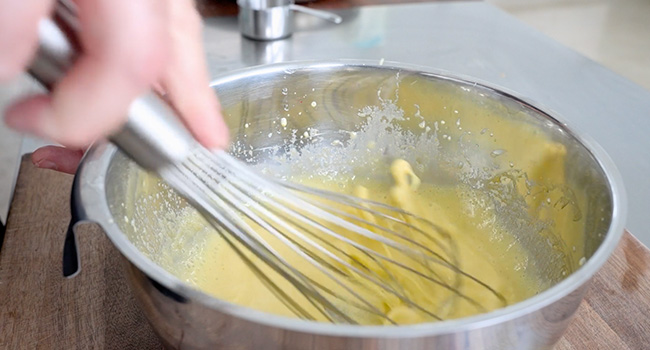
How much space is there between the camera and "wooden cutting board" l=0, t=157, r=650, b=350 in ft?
1.65

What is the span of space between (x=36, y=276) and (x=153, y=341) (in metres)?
0.15

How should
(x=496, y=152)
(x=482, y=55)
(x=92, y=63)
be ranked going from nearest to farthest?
(x=92, y=63) → (x=496, y=152) → (x=482, y=55)

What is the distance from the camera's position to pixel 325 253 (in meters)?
0.48

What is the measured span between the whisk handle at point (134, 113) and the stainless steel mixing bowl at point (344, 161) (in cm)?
4

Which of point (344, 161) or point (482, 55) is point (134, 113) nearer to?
point (344, 161)

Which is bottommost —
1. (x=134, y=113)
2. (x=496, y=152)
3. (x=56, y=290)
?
(x=56, y=290)

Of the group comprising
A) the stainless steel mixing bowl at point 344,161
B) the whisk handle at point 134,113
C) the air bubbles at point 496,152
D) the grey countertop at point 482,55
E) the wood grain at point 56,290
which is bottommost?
the wood grain at point 56,290

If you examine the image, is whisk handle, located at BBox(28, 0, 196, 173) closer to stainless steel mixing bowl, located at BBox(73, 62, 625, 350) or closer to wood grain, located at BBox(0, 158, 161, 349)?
stainless steel mixing bowl, located at BBox(73, 62, 625, 350)

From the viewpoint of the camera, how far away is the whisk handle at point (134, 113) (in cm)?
30

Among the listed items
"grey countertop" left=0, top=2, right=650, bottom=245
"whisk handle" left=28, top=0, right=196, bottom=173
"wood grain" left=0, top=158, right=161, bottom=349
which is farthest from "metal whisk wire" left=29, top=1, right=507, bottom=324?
"grey countertop" left=0, top=2, right=650, bottom=245

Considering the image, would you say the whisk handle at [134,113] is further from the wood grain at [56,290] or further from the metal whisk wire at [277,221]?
the wood grain at [56,290]

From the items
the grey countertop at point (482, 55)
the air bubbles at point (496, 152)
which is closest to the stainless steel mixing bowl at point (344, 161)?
the air bubbles at point (496, 152)

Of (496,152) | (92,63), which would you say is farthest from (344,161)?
(92,63)

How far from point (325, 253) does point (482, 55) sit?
2.16 feet
